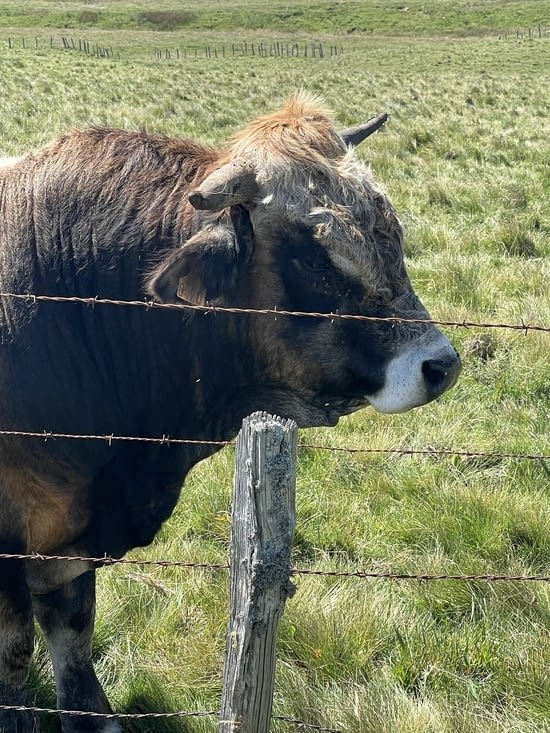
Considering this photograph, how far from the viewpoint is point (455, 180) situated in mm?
13570

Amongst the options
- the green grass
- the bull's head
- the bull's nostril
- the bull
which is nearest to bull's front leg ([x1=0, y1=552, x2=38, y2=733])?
the bull

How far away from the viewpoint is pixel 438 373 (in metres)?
3.11

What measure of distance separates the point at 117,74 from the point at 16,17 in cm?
5597

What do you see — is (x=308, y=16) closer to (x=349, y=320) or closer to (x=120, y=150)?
(x=120, y=150)

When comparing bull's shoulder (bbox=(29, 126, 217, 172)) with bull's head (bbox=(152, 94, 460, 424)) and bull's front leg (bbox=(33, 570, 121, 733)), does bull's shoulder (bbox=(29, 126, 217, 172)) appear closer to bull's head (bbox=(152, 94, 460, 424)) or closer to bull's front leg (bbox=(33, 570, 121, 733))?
bull's head (bbox=(152, 94, 460, 424))

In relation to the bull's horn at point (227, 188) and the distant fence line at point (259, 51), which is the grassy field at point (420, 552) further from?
the distant fence line at point (259, 51)

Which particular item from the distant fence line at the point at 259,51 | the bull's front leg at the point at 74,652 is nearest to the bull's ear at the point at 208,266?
the bull's front leg at the point at 74,652

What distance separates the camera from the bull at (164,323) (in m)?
3.12

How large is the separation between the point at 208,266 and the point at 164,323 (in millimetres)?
386

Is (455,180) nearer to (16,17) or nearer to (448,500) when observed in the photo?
(448,500)

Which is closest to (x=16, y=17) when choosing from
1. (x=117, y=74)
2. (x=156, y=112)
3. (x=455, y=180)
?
(x=117, y=74)

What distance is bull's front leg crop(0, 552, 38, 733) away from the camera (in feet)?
10.4

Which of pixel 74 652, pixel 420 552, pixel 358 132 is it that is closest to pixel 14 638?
pixel 74 652

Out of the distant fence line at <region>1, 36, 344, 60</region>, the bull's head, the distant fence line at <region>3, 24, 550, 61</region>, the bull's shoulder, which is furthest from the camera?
the distant fence line at <region>1, 36, 344, 60</region>
